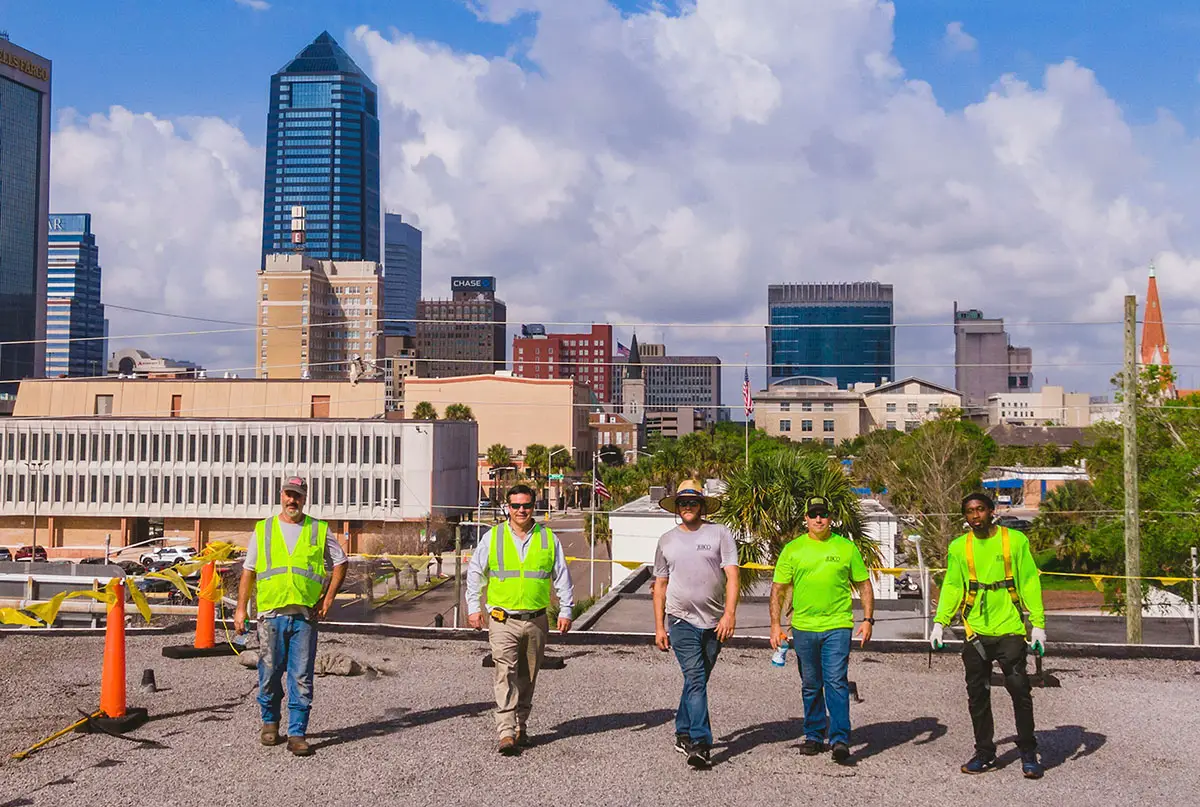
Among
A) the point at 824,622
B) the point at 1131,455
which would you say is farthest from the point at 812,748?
the point at 1131,455

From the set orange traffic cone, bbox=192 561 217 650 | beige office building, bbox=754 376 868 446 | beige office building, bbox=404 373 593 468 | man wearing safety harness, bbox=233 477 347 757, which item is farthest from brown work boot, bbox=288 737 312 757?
beige office building, bbox=754 376 868 446

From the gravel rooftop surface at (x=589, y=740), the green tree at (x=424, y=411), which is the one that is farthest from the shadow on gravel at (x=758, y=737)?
the green tree at (x=424, y=411)

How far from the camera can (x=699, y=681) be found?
23.2 feet

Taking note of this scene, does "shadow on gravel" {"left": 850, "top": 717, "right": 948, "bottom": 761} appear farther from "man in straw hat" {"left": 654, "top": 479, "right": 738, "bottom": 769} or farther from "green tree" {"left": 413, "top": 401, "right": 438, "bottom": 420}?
"green tree" {"left": 413, "top": 401, "right": 438, "bottom": 420}

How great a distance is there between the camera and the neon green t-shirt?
7.26 metres

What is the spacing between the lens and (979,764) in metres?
6.88

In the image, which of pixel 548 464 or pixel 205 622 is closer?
pixel 205 622

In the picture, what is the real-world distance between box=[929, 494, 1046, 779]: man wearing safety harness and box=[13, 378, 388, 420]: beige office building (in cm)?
9742

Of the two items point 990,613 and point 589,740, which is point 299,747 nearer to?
point 589,740

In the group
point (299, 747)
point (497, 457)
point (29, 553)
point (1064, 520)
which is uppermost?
point (497, 457)

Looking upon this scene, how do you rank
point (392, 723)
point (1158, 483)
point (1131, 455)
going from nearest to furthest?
point (392, 723) → point (1131, 455) → point (1158, 483)

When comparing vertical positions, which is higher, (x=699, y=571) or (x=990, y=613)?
(x=699, y=571)

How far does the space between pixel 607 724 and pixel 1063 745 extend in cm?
331

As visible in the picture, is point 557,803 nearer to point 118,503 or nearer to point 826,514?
point 826,514
